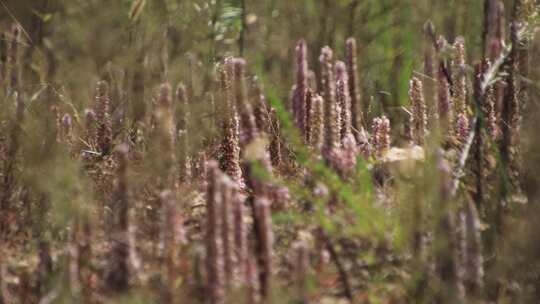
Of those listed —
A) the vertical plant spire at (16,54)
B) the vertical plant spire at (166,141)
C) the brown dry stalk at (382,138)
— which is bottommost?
the vertical plant spire at (166,141)

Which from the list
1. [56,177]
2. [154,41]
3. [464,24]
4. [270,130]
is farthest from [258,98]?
[464,24]

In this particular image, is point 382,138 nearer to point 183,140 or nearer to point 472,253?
point 183,140

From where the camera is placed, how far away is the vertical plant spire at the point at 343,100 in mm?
1613

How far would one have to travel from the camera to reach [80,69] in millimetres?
2814

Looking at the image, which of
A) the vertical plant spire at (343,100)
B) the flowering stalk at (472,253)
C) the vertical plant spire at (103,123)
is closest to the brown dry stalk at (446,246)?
the flowering stalk at (472,253)

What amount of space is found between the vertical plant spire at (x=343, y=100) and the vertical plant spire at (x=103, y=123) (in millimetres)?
629

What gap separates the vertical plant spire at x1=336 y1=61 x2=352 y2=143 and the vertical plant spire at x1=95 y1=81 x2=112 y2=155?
0.63 meters

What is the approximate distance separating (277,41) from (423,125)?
5.43 ft

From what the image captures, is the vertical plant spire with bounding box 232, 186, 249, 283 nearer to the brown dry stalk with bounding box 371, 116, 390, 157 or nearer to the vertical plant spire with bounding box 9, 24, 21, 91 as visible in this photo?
the brown dry stalk with bounding box 371, 116, 390, 157

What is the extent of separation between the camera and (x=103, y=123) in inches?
84.4

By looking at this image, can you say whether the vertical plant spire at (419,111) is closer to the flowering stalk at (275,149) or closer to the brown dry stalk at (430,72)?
the brown dry stalk at (430,72)

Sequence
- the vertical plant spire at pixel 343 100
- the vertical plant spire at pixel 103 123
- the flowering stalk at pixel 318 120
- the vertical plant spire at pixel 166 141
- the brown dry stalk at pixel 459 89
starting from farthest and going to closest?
1. the vertical plant spire at pixel 103 123
2. the brown dry stalk at pixel 459 89
3. the vertical plant spire at pixel 343 100
4. the flowering stalk at pixel 318 120
5. the vertical plant spire at pixel 166 141

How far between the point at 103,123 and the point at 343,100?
712 mm

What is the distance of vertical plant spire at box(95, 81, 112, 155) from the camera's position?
6.95 ft
